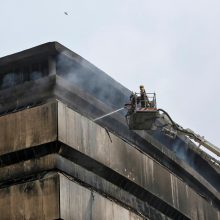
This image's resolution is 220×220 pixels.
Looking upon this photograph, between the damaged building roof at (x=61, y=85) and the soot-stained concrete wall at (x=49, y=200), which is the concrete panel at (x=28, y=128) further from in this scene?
the soot-stained concrete wall at (x=49, y=200)

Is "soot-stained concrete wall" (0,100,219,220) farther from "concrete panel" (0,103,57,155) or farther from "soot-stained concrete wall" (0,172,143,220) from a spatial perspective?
"soot-stained concrete wall" (0,172,143,220)

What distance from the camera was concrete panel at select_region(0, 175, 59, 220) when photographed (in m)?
32.8

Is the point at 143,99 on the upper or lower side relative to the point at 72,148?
upper

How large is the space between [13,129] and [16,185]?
2800mm

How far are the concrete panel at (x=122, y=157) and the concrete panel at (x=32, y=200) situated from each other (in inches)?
91.0

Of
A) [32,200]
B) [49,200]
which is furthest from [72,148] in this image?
[32,200]

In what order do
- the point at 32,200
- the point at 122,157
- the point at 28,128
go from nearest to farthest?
the point at 32,200, the point at 28,128, the point at 122,157

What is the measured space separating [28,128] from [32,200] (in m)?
3.45

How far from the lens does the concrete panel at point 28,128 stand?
113ft

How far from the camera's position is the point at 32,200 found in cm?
3322

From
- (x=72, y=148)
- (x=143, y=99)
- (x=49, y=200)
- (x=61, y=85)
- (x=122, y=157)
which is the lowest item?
(x=49, y=200)

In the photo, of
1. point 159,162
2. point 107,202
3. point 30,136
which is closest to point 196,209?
point 159,162

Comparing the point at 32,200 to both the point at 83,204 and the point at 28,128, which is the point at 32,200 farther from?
the point at 28,128

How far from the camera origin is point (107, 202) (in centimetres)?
3556
